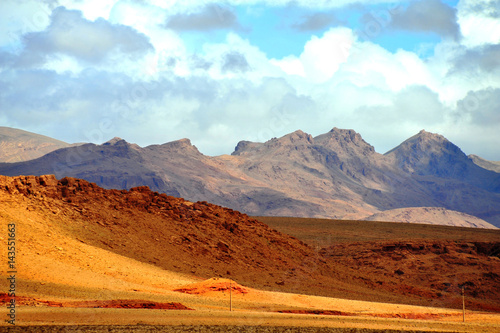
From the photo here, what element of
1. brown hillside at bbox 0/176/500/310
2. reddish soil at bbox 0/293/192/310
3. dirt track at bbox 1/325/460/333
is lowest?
dirt track at bbox 1/325/460/333

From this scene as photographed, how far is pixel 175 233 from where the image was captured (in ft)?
164

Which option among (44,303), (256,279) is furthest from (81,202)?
(44,303)

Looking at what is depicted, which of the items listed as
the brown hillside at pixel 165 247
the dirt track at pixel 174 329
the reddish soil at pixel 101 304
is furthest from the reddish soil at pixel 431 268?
the reddish soil at pixel 101 304

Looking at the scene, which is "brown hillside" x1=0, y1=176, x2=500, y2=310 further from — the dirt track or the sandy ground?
the dirt track

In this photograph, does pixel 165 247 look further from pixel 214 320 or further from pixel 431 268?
pixel 431 268

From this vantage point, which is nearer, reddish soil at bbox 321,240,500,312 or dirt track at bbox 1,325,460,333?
dirt track at bbox 1,325,460,333

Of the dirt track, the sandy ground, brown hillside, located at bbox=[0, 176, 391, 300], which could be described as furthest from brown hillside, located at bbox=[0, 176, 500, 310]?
the dirt track

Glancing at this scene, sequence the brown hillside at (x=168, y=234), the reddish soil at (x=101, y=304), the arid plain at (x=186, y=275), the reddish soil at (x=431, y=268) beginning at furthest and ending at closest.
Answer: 1. the reddish soil at (x=431, y=268)
2. the brown hillside at (x=168, y=234)
3. the arid plain at (x=186, y=275)
4. the reddish soil at (x=101, y=304)

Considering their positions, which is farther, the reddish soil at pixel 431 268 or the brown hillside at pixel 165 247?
the reddish soil at pixel 431 268

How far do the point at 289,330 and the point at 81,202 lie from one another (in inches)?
1041

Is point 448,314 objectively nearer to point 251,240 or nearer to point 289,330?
point 289,330

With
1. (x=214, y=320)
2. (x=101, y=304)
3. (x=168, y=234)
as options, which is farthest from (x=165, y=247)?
(x=214, y=320)

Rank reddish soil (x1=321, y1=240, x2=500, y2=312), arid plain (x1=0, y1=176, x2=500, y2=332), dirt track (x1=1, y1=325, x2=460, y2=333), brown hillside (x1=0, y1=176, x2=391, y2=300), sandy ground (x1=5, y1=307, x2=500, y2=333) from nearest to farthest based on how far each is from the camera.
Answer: dirt track (x1=1, y1=325, x2=460, y2=333) < sandy ground (x1=5, y1=307, x2=500, y2=333) < arid plain (x1=0, y1=176, x2=500, y2=332) < brown hillside (x1=0, y1=176, x2=391, y2=300) < reddish soil (x1=321, y1=240, x2=500, y2=312)

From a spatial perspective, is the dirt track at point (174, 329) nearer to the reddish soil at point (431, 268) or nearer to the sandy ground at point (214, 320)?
the sandy ground at point (214, 320)
